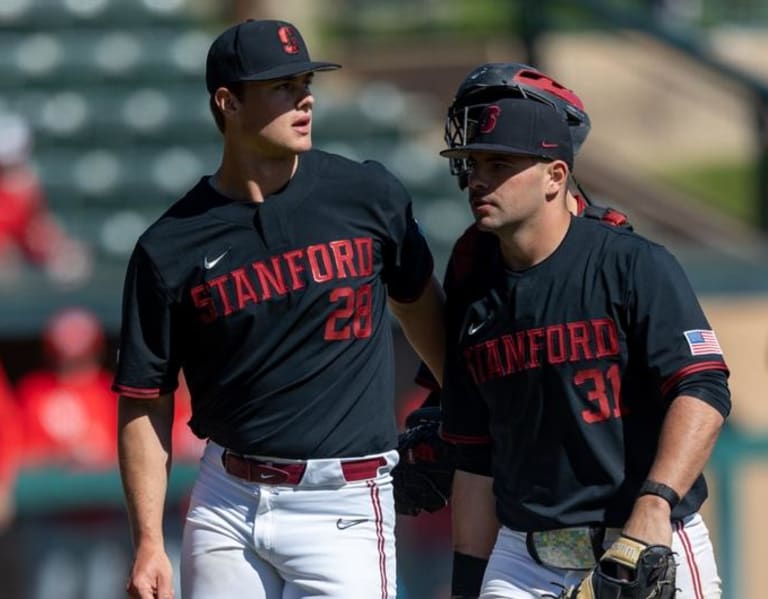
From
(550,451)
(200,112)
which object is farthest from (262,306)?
(200,112)

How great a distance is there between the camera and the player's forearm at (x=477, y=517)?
3.88m

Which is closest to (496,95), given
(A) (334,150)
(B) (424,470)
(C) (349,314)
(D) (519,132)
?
(D) (519,132)

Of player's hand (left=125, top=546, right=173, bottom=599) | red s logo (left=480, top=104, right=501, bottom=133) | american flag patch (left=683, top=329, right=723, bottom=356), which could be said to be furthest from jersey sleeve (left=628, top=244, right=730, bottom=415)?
player's hand (left=125, top=546, right=173, bottom=599)

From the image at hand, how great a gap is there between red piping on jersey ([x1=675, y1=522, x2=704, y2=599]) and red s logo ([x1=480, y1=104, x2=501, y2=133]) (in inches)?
37.1

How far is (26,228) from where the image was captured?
9.37 metres

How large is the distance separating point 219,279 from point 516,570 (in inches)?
36.3

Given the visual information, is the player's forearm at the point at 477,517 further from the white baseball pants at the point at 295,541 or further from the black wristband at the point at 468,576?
→ the white baseball pants at the point at 295,541

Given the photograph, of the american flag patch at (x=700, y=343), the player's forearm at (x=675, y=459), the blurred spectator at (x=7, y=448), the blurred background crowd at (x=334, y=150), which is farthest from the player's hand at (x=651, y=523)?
the blurred spectator at (x=7, y=448)

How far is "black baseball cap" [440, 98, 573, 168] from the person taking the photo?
3.56m

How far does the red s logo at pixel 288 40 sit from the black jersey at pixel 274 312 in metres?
0.30

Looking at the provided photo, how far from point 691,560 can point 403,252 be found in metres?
0.96

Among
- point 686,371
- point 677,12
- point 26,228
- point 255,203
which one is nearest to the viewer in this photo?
point 686,371

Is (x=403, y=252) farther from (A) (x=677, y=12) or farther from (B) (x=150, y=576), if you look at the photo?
(A) (x=677, y=12)

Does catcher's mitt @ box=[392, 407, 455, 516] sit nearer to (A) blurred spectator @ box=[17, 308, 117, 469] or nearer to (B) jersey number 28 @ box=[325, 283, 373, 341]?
(B) jersey number 28 @ box=[325, 283, 373, 341]
